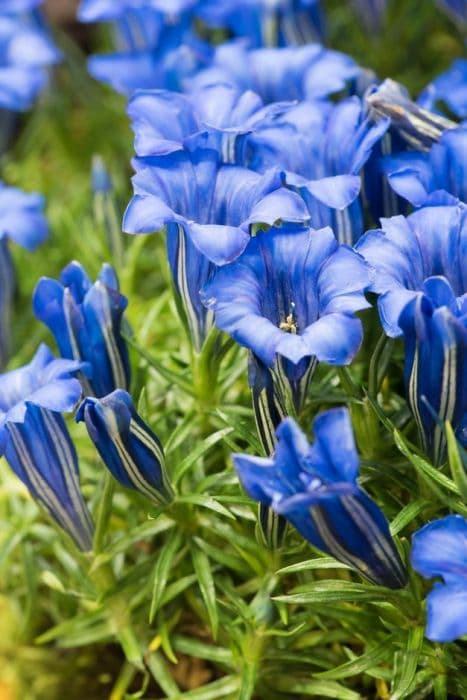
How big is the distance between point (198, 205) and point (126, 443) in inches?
9.9

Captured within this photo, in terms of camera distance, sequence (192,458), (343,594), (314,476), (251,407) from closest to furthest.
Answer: (314,476), (343,594), (192,458), (251,407)

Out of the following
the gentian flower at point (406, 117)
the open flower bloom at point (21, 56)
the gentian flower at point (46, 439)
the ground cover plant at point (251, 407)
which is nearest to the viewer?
the ground cover plant at point (251, 407)

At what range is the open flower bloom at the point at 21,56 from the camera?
1.54 metres

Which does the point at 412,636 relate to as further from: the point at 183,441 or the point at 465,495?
the point at 183,441

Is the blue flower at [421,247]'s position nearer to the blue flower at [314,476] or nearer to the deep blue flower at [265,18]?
the blue flower at [314,476]

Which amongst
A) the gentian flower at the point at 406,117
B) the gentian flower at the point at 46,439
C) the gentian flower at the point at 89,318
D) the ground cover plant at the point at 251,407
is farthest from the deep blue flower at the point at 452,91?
the gentian flower at the point at 46,439

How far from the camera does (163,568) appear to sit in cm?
105

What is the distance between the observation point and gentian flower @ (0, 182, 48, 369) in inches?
50.9

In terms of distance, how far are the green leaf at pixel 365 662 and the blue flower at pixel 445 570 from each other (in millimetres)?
212

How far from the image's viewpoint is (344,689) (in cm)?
102

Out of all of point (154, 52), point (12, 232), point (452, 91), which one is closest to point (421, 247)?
point (452, 91)

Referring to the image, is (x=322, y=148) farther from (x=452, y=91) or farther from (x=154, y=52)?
(x=154, y=52)

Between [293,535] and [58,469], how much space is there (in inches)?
10.1

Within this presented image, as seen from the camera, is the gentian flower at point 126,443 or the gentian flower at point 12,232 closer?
the gentian flower at point 126,443
